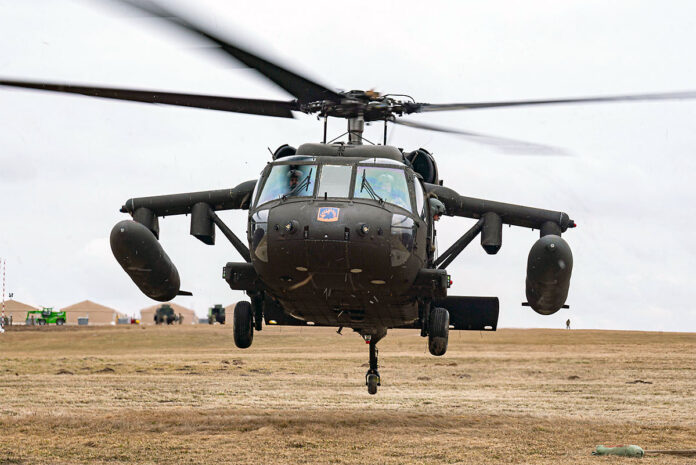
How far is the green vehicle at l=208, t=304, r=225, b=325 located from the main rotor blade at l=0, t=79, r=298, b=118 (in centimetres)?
6067

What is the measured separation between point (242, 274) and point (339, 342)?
44495 millimetres

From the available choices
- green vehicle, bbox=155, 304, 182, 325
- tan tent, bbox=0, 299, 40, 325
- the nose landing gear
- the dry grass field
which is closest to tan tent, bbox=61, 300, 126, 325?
tan tent, bbox=0, 299, 40, 325

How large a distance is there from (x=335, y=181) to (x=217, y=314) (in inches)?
2539

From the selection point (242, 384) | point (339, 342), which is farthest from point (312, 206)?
point (339, 342)

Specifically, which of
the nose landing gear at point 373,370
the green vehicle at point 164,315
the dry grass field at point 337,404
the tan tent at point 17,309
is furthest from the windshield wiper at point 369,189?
the tan tent at point 17,309

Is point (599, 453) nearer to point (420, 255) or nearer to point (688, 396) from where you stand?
point (420, 255)

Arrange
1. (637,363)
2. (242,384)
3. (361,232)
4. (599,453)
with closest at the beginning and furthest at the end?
(361,232)
(599,453)
(242,384)
(637,363)

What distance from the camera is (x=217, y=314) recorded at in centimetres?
7512

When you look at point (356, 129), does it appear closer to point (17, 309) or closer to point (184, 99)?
point (184, 99)

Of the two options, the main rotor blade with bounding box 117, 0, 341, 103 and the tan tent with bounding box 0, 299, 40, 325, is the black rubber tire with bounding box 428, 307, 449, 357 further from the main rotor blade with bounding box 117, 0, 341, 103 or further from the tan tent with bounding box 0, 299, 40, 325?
the tan tent with bounding box 0, 299, 40, 325

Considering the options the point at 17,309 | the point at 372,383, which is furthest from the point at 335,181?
the point at 17,309

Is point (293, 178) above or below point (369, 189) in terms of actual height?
above

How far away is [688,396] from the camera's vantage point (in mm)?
26812

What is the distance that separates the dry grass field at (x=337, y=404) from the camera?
14938 mm
